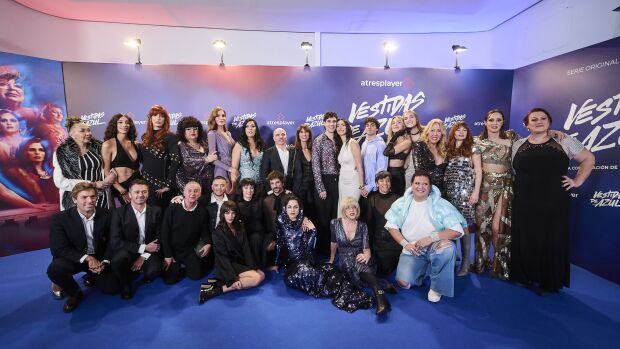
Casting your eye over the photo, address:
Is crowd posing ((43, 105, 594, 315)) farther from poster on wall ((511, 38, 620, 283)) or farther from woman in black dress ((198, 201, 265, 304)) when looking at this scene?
poster on wall ((511, 38, 620, 283))

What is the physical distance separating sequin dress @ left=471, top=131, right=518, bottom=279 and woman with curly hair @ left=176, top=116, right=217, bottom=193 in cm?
301

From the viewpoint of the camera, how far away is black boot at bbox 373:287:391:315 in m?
2.39

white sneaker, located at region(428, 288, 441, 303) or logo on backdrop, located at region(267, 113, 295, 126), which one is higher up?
logo on backdrop, located at region(267, 113, 295, 126)

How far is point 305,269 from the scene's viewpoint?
281 centimetres

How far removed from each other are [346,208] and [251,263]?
112 centimetres

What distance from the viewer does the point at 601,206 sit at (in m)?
3.19

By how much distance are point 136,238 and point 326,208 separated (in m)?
2.05

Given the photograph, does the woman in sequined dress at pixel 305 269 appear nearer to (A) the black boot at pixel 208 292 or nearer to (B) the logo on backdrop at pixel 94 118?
(A) the black boot at pixel 208 292

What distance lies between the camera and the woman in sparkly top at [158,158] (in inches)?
132

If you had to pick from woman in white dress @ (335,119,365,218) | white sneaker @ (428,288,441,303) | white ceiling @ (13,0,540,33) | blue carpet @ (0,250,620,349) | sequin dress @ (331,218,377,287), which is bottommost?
blue carpet @ (0,250,620,349)

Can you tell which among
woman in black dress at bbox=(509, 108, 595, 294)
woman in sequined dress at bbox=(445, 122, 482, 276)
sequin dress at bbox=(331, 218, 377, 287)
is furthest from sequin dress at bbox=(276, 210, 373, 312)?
woman in black dress at bbox=(509, 108, 595, 294)

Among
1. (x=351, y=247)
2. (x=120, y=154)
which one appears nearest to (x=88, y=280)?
(x=120, y=154)

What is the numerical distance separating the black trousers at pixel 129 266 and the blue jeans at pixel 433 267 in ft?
7.88

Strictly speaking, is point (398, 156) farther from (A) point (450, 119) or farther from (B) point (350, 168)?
(A) point (450, 119)
